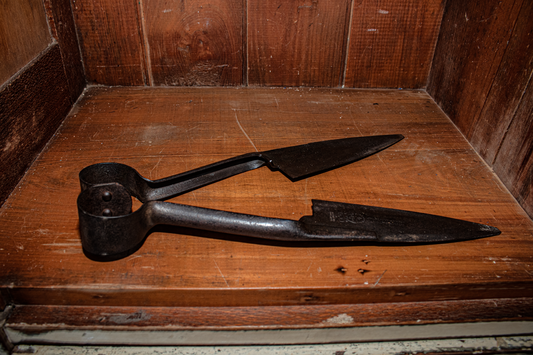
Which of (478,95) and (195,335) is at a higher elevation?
(478,95)

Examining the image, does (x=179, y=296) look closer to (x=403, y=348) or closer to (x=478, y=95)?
(x=403, y=348)

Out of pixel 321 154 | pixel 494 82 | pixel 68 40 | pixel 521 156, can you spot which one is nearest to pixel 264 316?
pixel 321 154

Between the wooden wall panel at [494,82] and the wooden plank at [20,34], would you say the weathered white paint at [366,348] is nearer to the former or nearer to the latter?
the wooden wall panel at [494,82]

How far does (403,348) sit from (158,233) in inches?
18.3

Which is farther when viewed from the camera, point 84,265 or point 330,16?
point 330,16

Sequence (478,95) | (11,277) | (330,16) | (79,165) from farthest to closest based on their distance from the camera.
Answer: (330,16)
(478,95)
(79,165)
(11,277)

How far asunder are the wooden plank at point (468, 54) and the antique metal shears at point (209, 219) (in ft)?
1.28

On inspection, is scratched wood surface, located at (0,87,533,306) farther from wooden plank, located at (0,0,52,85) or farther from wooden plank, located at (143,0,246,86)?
wooden plank, located at (0,0,52,85)

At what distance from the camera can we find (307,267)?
2.11 ft

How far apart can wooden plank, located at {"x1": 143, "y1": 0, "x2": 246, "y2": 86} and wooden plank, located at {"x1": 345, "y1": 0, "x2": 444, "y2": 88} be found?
326mm

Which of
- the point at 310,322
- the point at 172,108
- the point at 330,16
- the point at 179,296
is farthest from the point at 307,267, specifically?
the point at 330,16

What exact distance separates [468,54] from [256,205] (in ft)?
2.24

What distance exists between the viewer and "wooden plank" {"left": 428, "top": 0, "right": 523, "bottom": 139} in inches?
35.1

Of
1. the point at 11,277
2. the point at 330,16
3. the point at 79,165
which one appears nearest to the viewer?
the point at 11,277
